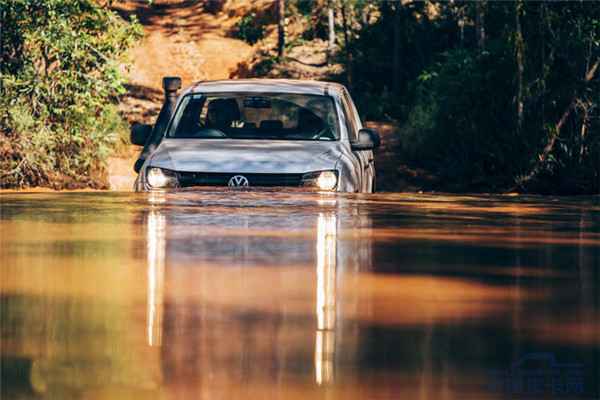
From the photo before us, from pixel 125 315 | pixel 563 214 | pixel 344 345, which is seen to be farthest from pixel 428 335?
pixel 563 214

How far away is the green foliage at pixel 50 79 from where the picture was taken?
67.2 ft

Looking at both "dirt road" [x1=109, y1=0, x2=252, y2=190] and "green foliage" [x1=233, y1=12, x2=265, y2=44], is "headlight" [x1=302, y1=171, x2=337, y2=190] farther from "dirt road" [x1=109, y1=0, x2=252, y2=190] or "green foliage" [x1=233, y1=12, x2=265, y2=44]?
"green foliage" [x1=233, y1=12, x2=265, y2=44]

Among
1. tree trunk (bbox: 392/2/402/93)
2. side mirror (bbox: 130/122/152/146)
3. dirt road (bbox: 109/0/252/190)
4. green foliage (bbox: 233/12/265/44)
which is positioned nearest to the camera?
side mirror (bbox: 130/122/152/146)

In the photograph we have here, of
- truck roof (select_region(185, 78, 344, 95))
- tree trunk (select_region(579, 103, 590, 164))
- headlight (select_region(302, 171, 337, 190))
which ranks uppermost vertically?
truck roof (select_region(185, 78, 344, 95))

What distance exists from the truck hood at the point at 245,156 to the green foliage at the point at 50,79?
887 cm

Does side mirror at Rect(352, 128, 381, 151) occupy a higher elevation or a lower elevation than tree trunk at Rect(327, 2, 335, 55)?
lower

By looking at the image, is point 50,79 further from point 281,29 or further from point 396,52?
point 281,29

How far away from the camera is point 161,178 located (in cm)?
1120

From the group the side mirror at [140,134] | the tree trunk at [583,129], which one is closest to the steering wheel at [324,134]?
the side mirror at [140,134]

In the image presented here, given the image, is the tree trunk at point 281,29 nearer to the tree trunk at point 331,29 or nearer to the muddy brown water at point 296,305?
the tree trunk at point 331,29

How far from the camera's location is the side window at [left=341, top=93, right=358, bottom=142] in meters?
12.8

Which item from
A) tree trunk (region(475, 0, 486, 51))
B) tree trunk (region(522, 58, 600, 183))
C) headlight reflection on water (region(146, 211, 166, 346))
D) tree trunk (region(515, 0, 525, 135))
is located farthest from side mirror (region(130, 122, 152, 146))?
tree trunk (region(475, 0, 486, 51))

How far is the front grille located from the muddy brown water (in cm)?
409

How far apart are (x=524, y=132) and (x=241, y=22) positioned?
25462 mm
